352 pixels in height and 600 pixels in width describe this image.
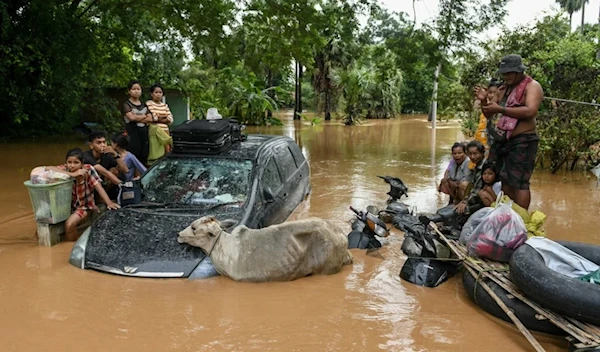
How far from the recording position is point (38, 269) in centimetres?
539

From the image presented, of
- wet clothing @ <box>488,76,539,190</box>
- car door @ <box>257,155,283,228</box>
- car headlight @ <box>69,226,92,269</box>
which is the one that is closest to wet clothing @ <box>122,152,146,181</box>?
car headlight @ <box>69,226,92,269</box>

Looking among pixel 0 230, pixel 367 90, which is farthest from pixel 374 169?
pixel 367 90

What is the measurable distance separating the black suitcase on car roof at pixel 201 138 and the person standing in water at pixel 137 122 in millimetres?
1324

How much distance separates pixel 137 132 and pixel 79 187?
1.53m

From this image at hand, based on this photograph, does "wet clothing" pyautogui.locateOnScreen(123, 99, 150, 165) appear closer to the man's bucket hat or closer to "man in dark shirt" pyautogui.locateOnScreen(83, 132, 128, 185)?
"man in dark shirt" pyautogui.locateOnScreen(83, 132, 128, 185)

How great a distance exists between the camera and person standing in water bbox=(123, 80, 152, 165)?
7.38 meters

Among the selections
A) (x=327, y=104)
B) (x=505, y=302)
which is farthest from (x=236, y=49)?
(x=327, y=104)

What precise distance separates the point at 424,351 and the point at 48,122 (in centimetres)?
1673

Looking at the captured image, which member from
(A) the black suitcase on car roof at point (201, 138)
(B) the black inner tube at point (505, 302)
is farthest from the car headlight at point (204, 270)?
(B) the black inner tube at point (505, 302)

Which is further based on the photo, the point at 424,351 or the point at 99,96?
the point at 99,96

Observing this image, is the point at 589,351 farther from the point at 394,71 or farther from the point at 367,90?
the point at 367,90

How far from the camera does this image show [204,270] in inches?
195

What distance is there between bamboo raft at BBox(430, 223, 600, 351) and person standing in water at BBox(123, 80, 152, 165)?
456 centimetres

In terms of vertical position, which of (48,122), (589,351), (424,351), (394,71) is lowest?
(424,351)
